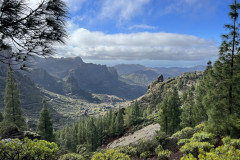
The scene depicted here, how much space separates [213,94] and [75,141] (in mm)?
56586

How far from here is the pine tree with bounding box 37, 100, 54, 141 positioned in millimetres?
28109

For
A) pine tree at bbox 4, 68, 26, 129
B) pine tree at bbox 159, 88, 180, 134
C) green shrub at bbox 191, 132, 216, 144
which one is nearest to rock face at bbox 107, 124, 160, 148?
pine tree at bbox 159, 88, 180, 134

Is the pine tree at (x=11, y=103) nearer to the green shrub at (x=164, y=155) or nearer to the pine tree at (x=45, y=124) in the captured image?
the pine tree at (x=45, y=124)

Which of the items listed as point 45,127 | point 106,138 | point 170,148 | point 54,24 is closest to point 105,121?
point 106,138

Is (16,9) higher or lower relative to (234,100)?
higher

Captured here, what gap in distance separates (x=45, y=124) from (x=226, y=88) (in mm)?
29738

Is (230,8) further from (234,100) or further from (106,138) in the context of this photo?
(106,138)

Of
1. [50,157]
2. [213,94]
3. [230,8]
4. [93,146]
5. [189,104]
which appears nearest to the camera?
[50,157]

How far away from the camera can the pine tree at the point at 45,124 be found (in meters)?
28.1

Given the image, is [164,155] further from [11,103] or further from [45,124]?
[11,103]

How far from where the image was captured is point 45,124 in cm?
2852

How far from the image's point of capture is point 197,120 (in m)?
30.6

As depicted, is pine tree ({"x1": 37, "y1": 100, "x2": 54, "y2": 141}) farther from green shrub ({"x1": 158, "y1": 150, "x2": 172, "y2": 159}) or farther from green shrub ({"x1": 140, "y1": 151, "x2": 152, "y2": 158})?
green shrub ({"x1": 158, "y1": 150, "x2": 172, "y2": 159})

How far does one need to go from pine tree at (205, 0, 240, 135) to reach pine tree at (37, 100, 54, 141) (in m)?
27.1
